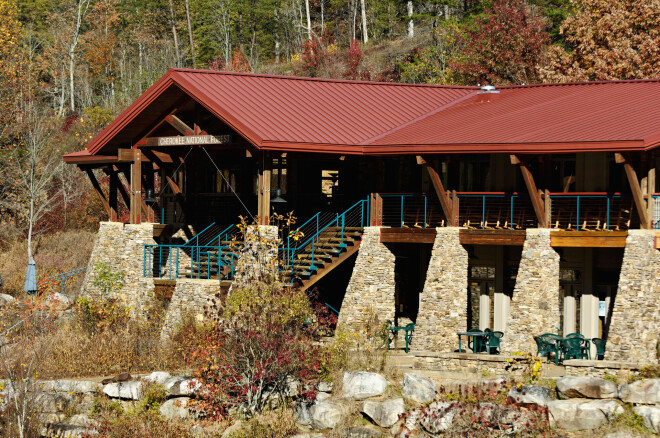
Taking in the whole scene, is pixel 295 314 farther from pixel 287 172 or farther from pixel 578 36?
pixel 578 36

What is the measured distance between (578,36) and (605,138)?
18.2m

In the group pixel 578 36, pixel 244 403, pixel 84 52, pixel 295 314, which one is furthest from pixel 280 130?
pixel 84 52

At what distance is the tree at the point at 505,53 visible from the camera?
4441 centimetres

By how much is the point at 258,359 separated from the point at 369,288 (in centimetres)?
585

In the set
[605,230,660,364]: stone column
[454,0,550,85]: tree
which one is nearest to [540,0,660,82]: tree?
[454,0,550,85]: tree

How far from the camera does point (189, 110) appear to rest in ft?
102

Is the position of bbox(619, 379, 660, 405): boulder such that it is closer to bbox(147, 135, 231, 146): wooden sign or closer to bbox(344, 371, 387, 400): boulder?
bbox(344, 371, 387, 400): boulder

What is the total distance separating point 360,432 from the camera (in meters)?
21.6

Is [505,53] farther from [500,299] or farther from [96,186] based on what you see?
[96,186]

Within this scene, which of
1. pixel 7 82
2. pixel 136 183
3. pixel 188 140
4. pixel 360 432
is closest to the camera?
pixel 360 432

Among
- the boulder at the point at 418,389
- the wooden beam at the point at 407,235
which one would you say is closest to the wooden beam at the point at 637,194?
the wooden beam at the point at 407,235

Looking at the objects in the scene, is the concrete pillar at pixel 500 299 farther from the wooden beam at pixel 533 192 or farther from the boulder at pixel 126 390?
the boulder at pixel 126 390

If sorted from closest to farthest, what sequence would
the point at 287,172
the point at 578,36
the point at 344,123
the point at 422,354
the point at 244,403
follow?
the point at 244,403 < the point at 422,354 < the point at 344,123 < the point at 287,172 < the point at 578,36

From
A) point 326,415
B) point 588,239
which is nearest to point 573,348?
point 588,239
